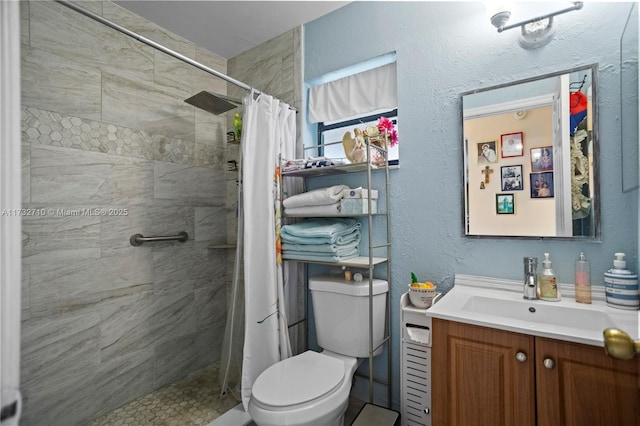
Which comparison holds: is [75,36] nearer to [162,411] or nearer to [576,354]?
[162,411]

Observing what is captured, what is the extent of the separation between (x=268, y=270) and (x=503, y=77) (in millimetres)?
1545

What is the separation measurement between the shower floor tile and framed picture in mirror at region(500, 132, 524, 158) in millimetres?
2046

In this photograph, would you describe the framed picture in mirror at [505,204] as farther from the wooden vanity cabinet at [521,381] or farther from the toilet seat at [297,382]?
the toilet seat at [297,382]

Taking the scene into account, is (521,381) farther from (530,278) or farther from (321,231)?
(321,231)

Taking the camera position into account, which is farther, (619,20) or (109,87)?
(109,87)

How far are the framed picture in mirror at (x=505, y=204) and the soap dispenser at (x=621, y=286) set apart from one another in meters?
0.39

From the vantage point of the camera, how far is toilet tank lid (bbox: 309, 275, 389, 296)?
5.28 feet

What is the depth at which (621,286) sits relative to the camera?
1118 millimetres

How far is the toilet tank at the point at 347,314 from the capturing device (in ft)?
5.27

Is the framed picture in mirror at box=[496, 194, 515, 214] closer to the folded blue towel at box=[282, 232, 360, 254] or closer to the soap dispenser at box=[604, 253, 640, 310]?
the soap dispenser at box=[604, 253, 640, 310]

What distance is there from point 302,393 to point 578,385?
939mm

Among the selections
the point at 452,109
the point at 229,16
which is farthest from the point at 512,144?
the point at 229,16

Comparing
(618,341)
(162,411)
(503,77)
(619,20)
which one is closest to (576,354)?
(618,341)

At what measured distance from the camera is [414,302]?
1.45 m
